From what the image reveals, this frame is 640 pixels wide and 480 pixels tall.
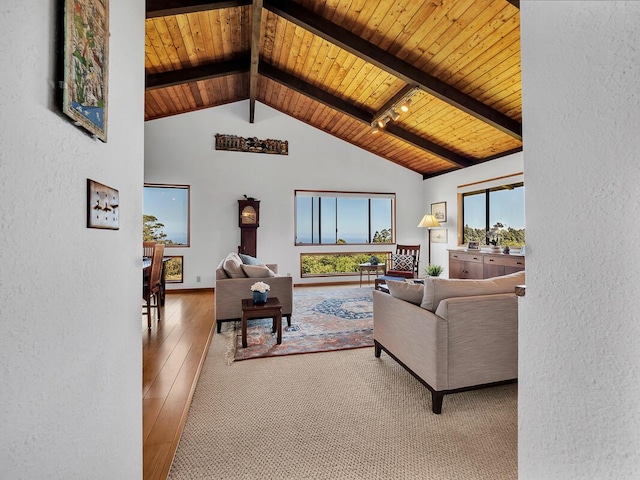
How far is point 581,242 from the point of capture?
2.38 ft

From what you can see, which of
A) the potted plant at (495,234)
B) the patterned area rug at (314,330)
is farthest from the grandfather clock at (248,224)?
the potted plant at (495,234)

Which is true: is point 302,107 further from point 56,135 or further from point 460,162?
point 56,135

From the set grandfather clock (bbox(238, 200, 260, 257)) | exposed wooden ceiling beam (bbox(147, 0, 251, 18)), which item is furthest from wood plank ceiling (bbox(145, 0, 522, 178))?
grandfather clock (bbox(238, 200, 260, 257))

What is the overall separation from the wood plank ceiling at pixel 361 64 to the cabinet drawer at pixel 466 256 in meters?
1.76

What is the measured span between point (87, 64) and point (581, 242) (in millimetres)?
1306

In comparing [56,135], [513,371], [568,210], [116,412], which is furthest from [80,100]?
[513,371]

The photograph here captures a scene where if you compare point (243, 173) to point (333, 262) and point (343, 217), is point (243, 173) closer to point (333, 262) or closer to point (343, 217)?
point (343, 217)

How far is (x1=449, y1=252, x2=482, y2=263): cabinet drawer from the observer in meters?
4.99

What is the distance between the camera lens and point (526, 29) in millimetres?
925

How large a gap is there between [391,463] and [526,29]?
191 cm

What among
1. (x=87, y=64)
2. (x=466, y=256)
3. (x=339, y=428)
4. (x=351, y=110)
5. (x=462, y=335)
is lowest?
(x=339, y=428)

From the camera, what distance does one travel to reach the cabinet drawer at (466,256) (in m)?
4.99

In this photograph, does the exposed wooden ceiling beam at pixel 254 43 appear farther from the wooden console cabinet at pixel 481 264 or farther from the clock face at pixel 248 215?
the wooden console cabinet at pixel 481 264

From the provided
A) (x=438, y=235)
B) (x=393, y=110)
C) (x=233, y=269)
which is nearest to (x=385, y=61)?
(x=393, y=110)
